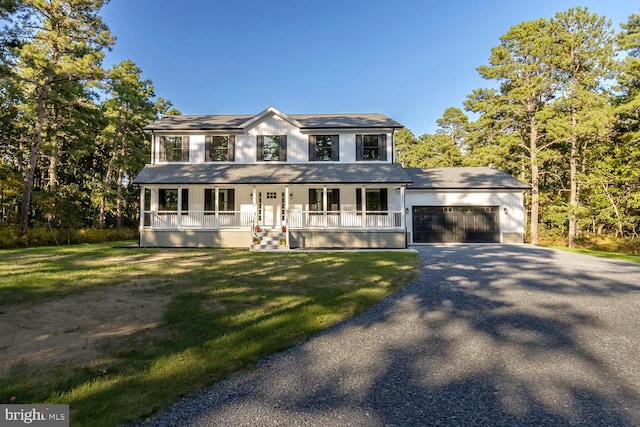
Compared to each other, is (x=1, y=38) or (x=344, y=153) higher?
(x=1, y=38)

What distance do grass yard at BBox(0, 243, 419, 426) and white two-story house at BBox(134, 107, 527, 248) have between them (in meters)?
6.76

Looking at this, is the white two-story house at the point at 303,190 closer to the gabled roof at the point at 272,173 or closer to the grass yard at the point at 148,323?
the gabled roof at the point at 272,173

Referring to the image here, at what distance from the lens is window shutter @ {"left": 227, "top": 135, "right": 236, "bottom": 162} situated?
19422mm

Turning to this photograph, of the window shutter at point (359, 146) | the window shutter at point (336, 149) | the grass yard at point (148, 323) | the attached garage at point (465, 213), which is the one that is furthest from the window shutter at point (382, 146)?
the grass yard at point (148, 323)

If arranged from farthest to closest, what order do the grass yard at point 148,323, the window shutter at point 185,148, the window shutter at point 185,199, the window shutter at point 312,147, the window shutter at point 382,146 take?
the window shutter at point 185,148 → the window shutter at point 312,147 → the window shutter at point 382,146 → the window shutter at point 185,199 → the grass yard at point 148,323

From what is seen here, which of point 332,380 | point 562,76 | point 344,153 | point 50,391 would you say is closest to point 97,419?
point 50,391

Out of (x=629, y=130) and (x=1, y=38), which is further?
(x=629, y=130)

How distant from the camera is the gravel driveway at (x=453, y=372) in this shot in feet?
9.49

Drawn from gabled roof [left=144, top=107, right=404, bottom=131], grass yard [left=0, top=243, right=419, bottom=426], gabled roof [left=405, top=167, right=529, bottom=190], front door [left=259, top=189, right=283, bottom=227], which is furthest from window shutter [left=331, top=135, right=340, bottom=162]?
grass yard [left=0, top=243, right=419, bottom=426]

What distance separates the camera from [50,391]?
315 centimetres

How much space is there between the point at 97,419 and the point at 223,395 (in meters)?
1.01

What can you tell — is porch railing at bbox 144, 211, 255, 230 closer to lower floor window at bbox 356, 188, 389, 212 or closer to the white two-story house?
the white two-story house

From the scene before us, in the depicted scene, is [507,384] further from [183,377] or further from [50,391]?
[50,391]

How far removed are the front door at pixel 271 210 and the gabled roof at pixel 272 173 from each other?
1.53m
